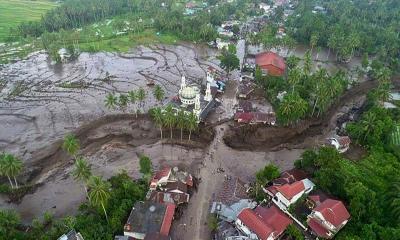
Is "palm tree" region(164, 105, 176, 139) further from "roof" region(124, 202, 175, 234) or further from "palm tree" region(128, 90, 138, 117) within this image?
"roof" region(124, 202, 175, 234)

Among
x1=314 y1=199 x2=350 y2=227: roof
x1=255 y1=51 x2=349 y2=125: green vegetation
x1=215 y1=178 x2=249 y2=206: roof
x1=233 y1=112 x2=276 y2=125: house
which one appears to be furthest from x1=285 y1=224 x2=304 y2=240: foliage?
x1=233 y1=112 x2=276 y2=125: house

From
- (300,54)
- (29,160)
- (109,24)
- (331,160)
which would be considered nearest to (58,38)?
(109,24)

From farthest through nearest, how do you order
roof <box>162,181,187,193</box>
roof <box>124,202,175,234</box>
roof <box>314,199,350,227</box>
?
roof <box>162,181,187,193</box>, roof <box>314,199,350,227</box>, roof <box>124,202,175,234</box>

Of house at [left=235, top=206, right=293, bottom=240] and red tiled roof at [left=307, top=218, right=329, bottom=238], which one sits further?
red tiled roof at [left=307, top=218, right=329, bottom=238]

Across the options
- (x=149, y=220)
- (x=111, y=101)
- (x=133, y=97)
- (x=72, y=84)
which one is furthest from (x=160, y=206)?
(x=72, y=84)

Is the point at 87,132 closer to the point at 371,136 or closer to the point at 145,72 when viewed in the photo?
the point at 145,72

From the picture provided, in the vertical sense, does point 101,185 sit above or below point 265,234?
above
